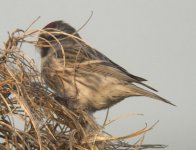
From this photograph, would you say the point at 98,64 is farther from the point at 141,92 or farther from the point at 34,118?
the point at 34,118

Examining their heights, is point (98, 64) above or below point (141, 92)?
above

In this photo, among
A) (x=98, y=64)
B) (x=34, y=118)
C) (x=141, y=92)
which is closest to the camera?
(x=34, y=118)

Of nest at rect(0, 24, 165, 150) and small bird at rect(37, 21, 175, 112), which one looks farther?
small bird at rect(37, 21, 175, 112)

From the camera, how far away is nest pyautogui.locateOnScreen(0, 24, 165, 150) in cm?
207

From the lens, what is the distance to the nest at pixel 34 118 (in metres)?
2.07

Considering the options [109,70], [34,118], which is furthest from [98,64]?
[34,118]

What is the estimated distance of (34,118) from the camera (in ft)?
6.83

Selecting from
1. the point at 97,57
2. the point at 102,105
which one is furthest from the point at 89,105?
the point at 97,57

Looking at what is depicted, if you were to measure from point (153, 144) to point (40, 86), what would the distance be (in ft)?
1.80

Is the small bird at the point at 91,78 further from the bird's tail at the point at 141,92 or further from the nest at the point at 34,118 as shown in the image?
the nest at the point at 34,118

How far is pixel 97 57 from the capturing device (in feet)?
12.1

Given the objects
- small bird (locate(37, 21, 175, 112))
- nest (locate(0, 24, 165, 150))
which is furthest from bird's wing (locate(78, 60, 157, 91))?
nest (locate(0, 24, 165, 150))

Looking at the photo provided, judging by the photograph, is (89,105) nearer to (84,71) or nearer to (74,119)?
(84,71)

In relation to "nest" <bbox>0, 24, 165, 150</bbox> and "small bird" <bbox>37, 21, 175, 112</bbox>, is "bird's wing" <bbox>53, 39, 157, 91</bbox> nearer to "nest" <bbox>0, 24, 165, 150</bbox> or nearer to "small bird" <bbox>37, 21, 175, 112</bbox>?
"small bird" <bbox>37, 21, 175, 112</bbox>
